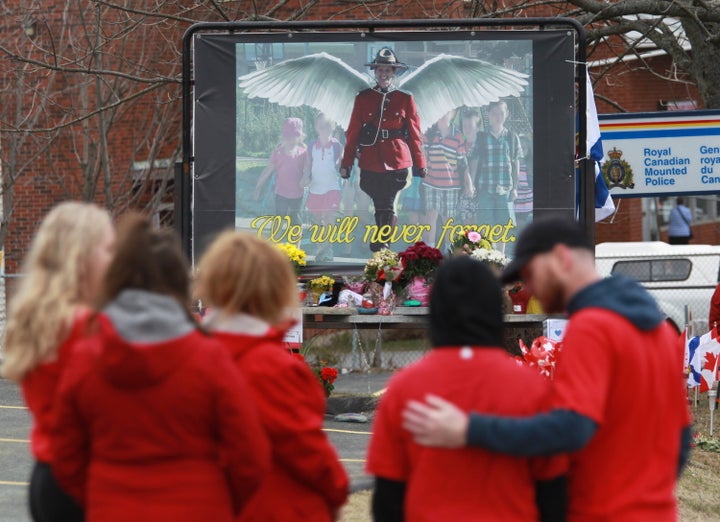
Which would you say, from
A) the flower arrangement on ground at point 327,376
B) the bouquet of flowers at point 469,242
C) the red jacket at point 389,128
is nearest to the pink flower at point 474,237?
the bouquet of flowers at point 469,242

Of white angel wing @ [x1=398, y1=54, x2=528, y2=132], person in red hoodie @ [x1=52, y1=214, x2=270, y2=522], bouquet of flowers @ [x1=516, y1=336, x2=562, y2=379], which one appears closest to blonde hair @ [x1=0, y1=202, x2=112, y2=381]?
person in red hoodie @ [x1=52, y1=214, x2=270, y2=522]

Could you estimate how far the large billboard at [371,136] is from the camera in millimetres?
11141

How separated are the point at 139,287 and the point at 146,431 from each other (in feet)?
1.38

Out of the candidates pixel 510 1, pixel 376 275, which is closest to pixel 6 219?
pixel 510 1

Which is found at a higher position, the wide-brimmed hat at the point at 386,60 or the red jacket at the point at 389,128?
the wide-brimmed hat at the point at 386,60

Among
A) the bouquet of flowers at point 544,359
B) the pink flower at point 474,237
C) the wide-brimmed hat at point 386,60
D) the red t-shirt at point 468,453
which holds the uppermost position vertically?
the wide-brimmed hat at point 386,60

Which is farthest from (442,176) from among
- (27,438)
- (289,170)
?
(27,438)

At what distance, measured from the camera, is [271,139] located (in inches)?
448

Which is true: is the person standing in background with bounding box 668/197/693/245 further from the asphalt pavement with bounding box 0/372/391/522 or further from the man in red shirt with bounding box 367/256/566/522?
the man in red shirt with bounding box 367/256/566/522

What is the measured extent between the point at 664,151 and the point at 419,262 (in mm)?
3483

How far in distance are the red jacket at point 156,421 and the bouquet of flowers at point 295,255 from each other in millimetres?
7365

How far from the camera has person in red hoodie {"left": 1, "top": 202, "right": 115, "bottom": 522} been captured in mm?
3676

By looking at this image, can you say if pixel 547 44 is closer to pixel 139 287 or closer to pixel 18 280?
pixel 139 287

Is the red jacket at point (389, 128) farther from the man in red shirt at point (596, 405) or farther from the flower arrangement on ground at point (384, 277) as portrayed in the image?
the man in red shirt at point (596, 405)
